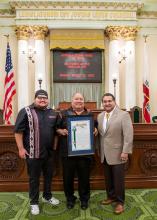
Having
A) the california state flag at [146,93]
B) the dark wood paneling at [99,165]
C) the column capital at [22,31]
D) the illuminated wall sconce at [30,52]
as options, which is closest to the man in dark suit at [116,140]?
the dark wood paneling at [99,165]

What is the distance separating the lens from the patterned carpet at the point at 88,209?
3.53m

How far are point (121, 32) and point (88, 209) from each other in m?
11.1

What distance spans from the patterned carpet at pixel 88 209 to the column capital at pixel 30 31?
10.2 metres

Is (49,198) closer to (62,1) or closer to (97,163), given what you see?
(97,163)

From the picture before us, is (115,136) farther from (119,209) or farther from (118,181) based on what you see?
(119,209)

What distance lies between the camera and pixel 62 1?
1320 cm

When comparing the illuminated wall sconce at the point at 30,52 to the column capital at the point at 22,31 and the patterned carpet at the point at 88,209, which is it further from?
the patterned carpet at the point at 88,209

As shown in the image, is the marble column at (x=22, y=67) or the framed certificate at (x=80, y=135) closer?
the framed certificate at (x=80, y=135)

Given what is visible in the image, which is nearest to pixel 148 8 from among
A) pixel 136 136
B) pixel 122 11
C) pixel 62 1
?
pixel 122 11

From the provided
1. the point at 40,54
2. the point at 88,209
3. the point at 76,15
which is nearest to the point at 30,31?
the point at 40,54

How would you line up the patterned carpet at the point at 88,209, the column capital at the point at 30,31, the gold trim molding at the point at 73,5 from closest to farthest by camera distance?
1. the patterned carpet at the point at 88,209
2. the gold trim molding at the point at 73,5
3. the column capital at the point at 30,31

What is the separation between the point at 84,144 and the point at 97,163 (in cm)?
111

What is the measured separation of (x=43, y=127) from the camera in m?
3.66

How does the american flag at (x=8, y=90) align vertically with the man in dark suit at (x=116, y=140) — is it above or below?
above
